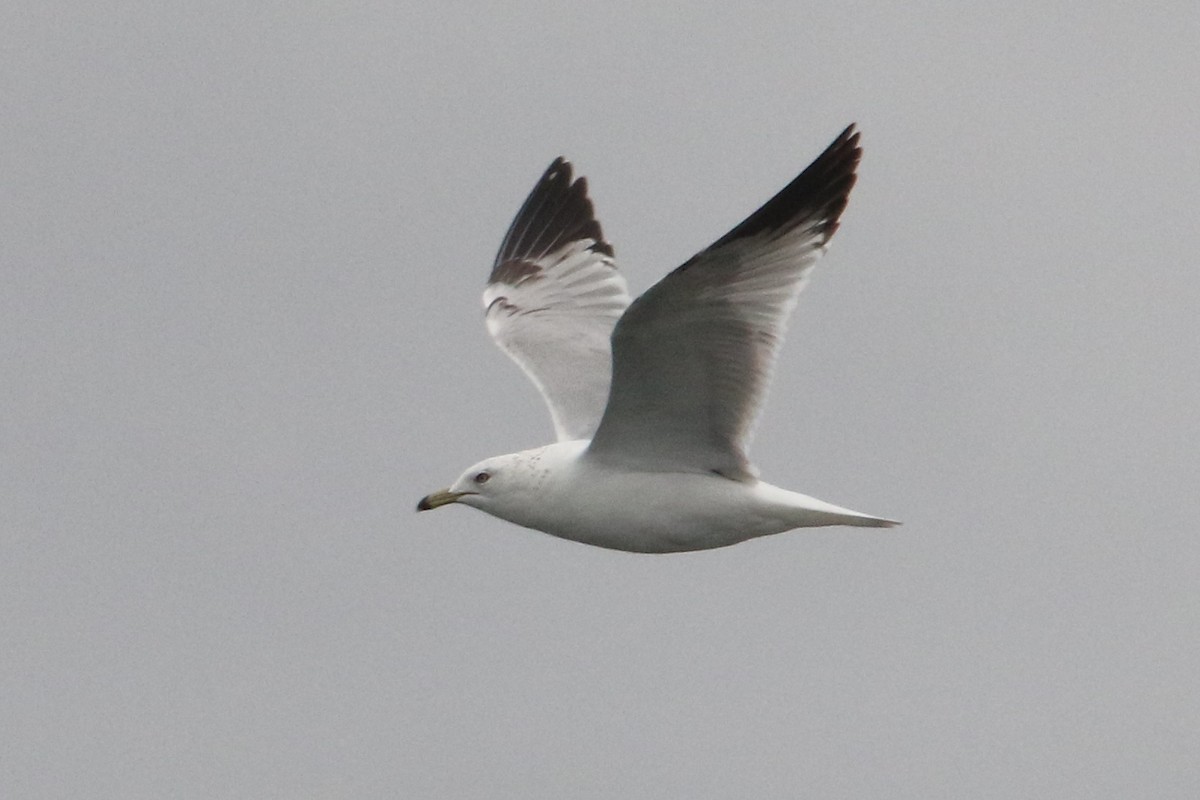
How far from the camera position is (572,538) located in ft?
45.1

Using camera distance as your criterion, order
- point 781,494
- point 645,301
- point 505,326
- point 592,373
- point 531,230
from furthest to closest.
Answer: point 531,230, point 505,326, point 592,373, point 781,494, point 645,301

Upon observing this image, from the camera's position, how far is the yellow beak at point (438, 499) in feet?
46.5

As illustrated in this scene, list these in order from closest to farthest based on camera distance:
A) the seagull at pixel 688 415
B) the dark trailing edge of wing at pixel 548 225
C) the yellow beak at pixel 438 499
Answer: the seagull at pixel 688 415 → the yellow beak at pixel 438 499 → the dark trailing edge of wing at pixel 548 225

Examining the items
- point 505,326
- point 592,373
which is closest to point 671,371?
point 592,373

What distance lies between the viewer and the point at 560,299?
1678cm

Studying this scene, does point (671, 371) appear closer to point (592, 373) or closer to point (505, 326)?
point (592, 373)

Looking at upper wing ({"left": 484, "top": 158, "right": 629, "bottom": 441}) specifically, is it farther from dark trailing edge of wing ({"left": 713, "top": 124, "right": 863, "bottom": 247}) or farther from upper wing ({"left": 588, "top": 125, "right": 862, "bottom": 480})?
dark trailing edge of wing ({"left": 713, "top": 124, "right": 863, "bottom": 247})

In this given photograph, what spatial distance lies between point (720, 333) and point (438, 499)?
237cm

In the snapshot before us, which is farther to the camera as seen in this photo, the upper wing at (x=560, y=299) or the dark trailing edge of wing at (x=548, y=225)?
the dark trailing edge of wing at (x=548, y=225)

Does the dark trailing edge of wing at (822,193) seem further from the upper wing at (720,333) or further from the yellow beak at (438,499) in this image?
the yellow beak at (438,499)

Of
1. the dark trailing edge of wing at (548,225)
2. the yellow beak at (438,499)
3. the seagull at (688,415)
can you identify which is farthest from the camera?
the dark trailing edge of wing at (548,225)

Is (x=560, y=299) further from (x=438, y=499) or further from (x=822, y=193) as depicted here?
(x=822, y=193)

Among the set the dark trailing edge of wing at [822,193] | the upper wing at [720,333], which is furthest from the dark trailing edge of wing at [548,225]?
the dark trailing edge of wing at [822,193]

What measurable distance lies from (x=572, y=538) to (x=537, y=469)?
44 centimetres
